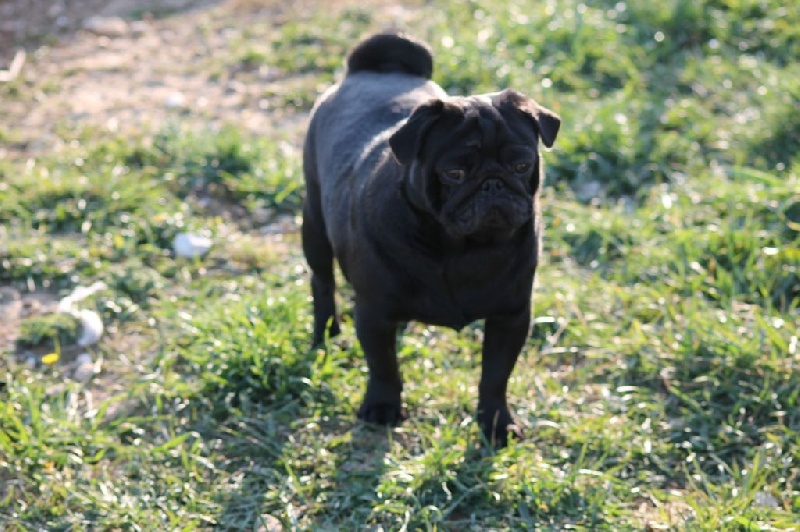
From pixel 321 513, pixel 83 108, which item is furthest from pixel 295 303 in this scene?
pixel 83 108

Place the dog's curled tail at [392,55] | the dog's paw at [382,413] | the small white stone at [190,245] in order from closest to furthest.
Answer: the dog's paw at [382,413]
the dog's curled tail at [392,55]
the small white stone at [190,245]

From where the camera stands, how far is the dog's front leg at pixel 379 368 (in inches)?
153

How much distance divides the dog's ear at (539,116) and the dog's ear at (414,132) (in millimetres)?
247

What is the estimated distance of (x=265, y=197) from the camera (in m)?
5.93

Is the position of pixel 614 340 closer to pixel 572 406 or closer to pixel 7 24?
pixel 572 406

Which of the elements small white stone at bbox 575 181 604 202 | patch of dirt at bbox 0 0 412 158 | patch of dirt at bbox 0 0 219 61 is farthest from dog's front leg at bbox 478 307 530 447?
patch of dirt at bbox 0 0 219 61

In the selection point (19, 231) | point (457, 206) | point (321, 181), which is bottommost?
point (19, 231)

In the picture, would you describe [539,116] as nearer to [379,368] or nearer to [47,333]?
[379,368]

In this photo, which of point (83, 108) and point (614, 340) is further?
point (83, 108)

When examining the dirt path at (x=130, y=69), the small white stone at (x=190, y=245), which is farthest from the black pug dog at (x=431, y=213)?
the dirt path at (x=130, y=69)

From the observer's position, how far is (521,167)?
137 inches

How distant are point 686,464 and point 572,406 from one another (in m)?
0.52

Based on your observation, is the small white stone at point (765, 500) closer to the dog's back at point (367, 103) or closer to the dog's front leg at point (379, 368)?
the dog's front leg at point (379, 368)

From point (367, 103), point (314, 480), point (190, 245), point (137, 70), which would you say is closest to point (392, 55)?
point (367, 103)
